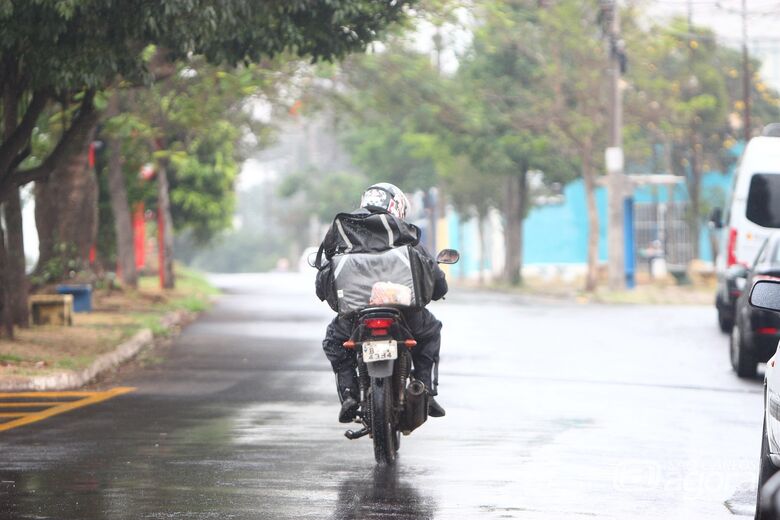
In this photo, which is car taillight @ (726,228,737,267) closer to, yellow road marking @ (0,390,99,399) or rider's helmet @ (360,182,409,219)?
yellow road marking @ (0,390,99,399)

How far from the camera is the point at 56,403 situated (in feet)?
44.2

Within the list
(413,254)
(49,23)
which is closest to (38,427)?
(413,254)

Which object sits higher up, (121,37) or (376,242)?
(121,37)

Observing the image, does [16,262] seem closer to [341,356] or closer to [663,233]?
[341,356]

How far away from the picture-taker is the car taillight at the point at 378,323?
31.0 feet

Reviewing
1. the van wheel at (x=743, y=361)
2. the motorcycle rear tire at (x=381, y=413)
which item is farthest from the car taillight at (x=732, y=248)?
the motorcycle rear tire at (x=381, y=413)

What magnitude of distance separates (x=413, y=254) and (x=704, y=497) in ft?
7.68

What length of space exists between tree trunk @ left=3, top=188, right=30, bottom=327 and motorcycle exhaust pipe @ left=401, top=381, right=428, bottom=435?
1096 centimetres

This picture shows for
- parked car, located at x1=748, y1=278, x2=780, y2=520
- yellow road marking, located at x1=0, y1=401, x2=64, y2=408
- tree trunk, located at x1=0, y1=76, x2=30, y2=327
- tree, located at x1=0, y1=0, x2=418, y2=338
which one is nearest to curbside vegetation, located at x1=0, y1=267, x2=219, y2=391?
tree trunk, located at x1=0, y1=76, x2=30, y2=327

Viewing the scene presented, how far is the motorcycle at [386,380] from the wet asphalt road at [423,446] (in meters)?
0.22

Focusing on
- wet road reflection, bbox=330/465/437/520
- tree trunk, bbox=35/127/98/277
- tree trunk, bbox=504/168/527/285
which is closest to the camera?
wet road reflection, bbox=330/465/437/520

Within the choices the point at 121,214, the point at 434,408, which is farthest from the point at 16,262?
the point at 121,214

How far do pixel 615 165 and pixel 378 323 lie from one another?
2895cm

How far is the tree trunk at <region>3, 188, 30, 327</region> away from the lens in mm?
19875
